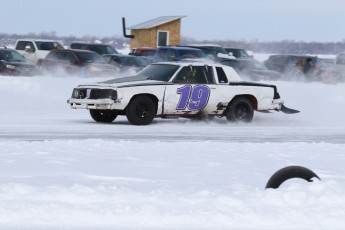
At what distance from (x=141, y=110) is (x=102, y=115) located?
1292 millimetres

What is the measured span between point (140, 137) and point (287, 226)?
27.1 feet

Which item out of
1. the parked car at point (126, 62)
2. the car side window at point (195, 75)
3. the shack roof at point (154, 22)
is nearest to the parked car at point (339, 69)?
the parked car at point (126, 62)

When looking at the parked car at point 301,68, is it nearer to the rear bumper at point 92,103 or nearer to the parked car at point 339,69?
the parked car at point 339,69

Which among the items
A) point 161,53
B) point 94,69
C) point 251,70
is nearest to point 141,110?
point 94,69

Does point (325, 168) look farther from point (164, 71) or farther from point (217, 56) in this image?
point (217, 56)

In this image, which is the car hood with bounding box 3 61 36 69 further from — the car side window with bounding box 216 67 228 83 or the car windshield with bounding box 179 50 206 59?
the car side window with bounding box 216 67 228 83

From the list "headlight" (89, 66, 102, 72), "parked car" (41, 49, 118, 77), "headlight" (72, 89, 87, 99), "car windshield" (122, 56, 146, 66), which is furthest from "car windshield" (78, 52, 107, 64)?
"headlight" (72, 89, 87, 99)

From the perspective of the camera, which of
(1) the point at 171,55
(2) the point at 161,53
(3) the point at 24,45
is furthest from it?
(3) the point at 24,45

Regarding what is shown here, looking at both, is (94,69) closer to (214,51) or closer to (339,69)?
(214,51)

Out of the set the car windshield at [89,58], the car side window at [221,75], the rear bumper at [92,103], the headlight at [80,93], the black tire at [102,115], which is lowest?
the black tire at [102,115]

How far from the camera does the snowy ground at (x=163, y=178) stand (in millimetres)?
7574

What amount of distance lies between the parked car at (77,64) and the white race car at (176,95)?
15676mm

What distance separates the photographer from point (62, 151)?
12133 mm

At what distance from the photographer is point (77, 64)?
3428 centimetres
